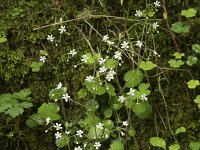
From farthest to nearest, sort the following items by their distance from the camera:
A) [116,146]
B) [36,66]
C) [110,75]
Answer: [36,66] → [110,75] → [116,146]

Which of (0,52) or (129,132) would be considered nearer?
(129,132)

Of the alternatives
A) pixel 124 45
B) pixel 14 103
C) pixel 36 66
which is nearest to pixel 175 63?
pixel 124 45

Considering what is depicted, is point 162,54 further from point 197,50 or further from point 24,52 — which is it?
point 24,52

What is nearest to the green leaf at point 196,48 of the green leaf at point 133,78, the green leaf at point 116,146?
the green leaf at point 133,78

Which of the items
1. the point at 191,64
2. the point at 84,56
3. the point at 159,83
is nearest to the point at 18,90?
the point at 84,56

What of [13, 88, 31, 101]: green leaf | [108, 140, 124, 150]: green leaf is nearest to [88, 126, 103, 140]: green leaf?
[108, 140, 124, 150]: green leaf

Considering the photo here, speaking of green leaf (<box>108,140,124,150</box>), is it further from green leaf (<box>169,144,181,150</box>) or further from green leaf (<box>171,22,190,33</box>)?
green leaf (<box>171,22,190,33</box>)

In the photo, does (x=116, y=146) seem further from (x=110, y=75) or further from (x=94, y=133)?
(x=110, y=75)
